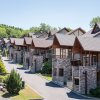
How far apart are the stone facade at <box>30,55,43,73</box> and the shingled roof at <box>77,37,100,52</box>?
24.9 m

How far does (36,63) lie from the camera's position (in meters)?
76.1

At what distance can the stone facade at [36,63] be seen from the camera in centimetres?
7519

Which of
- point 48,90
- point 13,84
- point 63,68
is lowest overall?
point 48,90

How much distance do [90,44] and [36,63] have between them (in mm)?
27474

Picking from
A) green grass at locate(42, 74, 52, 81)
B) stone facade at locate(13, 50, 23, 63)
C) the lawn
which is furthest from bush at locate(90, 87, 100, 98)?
stone facade at locate(13, 50, 23, 63)

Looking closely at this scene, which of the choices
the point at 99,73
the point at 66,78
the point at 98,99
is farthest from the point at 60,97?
the point at 66,78

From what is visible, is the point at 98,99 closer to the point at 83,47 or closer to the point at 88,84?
the point at 88,84

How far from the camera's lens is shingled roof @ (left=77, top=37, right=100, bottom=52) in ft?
162

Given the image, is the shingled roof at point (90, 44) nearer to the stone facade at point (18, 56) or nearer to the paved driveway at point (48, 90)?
the paved driveway at point (48, 90)

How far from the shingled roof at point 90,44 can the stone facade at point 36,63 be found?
24.9m

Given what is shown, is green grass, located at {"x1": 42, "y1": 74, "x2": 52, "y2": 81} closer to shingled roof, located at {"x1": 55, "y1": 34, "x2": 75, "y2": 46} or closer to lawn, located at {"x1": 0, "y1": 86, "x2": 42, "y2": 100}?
shingled roof, located at {"x1": 55, "y1": 34, "x2": 75, "y2": 46}

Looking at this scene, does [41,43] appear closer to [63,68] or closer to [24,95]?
[63,68]

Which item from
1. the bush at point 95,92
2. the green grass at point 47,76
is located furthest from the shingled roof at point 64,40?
the bush at point 95,92

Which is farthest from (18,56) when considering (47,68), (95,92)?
(95,92)
